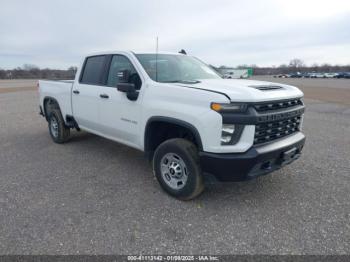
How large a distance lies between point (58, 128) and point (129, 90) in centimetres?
312

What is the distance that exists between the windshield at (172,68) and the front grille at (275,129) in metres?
1.22

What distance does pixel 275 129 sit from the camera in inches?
127

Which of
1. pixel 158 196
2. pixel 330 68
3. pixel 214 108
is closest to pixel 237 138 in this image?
pixel 214 108

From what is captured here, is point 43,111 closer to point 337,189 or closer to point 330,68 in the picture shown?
point 337,189

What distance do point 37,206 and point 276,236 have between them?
9.32ft

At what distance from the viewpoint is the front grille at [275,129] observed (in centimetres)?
302

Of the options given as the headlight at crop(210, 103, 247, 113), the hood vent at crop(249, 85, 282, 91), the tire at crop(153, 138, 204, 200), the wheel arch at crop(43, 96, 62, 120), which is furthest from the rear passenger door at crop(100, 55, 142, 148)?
the wheel arch at crop(43, 96, 62, 120)

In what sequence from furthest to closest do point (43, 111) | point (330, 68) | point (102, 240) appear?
point (330, 68) < point (43, 111) < point (102, 240)

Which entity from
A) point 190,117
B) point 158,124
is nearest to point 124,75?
point 158,124

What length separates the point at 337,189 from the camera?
377 centimetres

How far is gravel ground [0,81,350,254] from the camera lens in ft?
8.66

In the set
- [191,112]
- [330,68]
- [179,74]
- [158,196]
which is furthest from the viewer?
[330,68]

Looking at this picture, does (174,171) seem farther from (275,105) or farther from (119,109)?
(275,105)

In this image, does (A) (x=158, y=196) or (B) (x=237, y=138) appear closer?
(B) (x=237, y=138)
